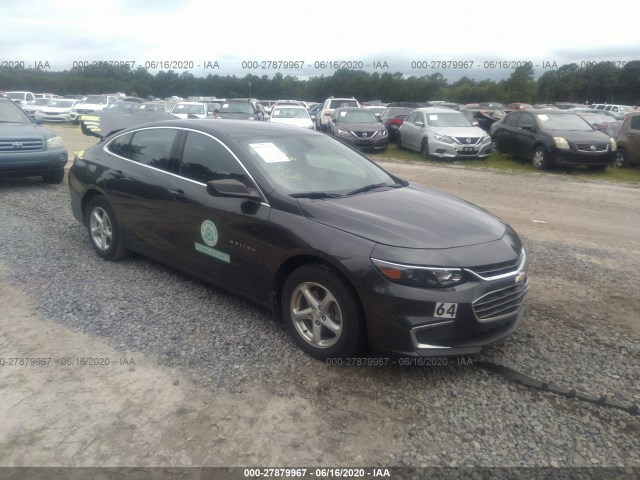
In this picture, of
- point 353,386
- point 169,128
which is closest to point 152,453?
point 353,386

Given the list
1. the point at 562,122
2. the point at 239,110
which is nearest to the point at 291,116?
the point at 239,110

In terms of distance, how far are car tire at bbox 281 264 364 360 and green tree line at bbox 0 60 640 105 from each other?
56930 mm

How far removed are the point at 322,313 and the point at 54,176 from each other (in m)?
8.36

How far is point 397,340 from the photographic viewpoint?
349cm

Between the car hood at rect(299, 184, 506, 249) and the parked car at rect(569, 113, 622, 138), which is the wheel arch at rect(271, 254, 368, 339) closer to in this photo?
the car hood at rect(299, 184, 506, 249)

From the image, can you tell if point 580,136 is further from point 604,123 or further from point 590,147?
point 604,123

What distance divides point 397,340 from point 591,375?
140cm

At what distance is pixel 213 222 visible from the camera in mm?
4516

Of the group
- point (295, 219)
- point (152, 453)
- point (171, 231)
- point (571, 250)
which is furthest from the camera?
point (571, 250)

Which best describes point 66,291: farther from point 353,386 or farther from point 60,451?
point 353,386

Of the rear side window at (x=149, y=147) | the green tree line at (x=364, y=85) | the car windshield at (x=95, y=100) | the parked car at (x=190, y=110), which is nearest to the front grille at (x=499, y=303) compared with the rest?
the rear side window at (x=149, y=147)

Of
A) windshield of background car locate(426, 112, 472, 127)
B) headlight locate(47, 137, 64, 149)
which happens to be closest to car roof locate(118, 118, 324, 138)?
headlight locate(47, 137, 64, 149)

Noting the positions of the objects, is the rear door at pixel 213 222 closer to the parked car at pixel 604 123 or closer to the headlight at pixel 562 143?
the headlight at pixel 562 143

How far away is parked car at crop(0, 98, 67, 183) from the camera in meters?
9.20
